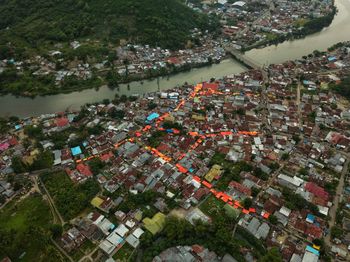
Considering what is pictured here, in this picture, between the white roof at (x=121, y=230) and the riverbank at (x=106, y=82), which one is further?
the riverbank at (x=106, y=82)

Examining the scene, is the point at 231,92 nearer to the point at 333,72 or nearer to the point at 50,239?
the point at 333,72

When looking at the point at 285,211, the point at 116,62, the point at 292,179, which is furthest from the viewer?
the point at 116,62

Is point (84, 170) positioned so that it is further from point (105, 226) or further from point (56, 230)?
point (105, 226)

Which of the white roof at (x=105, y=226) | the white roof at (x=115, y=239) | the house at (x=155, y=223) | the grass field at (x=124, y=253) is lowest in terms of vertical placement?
the grass field at (x=124, y=253)

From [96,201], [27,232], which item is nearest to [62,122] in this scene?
[96,201]

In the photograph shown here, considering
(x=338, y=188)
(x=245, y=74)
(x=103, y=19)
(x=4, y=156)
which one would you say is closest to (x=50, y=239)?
(x=4, y=156)

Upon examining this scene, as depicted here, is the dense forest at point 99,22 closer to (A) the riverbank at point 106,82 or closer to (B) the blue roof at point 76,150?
(A) the riverbank at point 106,82

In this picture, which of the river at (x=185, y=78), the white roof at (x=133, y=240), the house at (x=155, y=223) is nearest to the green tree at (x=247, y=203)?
the house at (x=155, y=223)
